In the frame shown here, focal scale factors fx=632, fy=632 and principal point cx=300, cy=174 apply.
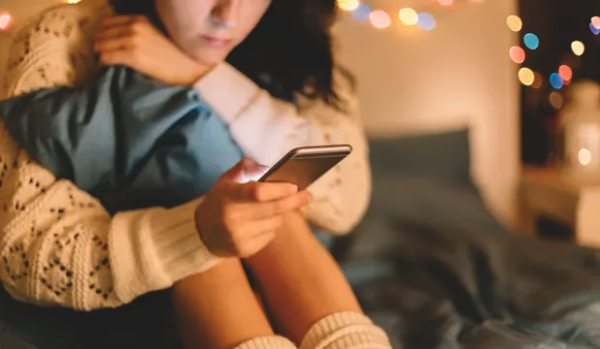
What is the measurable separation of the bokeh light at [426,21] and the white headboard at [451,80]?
15 mm

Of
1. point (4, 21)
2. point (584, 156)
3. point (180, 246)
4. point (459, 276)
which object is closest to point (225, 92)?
point (180, 246)

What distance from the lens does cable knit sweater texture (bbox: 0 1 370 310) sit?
2.22 ft

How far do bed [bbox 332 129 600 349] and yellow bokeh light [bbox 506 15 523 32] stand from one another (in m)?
0.61

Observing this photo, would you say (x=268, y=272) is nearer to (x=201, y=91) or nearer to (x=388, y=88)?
(x=201, y=91)

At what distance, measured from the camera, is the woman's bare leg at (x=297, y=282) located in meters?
0.72

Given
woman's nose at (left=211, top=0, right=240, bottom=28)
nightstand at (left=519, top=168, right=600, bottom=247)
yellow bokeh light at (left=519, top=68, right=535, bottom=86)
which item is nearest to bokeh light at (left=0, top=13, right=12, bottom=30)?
woman's nose at (left=211, top=0, right=240, bottom=28)

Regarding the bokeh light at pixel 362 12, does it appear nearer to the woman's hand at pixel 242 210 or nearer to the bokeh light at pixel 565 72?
the bokeh light at pixel 565 72

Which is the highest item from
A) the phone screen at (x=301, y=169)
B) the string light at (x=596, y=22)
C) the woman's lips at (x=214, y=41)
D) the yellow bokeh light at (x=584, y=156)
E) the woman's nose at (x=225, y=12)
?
the woman's nose at (x=225, y=12)

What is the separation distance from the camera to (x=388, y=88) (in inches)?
69.4

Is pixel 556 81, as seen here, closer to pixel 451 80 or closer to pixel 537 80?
pixel 537 80

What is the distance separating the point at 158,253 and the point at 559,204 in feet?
4.06

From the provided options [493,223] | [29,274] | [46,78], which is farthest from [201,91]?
[493,223]

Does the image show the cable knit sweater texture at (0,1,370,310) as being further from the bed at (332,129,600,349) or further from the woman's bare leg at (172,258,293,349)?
the bed at (332,129,600,349)

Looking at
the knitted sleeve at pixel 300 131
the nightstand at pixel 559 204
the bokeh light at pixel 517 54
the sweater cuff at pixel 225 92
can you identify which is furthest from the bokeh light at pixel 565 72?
the sweater cuff at pixel 225 92
